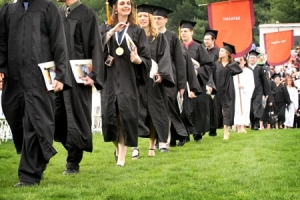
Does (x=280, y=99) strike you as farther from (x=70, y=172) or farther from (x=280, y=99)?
(x=70, y=172)

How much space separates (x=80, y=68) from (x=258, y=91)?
1459 centimetres

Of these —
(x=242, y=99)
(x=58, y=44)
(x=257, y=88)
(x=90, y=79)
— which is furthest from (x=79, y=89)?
(x=257, y=88)

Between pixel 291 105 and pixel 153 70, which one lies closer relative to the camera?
pixel 153 70

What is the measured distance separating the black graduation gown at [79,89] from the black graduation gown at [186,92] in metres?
4.89

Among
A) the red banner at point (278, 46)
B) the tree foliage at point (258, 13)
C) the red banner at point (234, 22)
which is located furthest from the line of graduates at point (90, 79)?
the tree foliage at point (258, 13)

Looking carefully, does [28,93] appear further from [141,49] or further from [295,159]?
[295,159]

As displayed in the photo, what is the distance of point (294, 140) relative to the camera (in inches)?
604

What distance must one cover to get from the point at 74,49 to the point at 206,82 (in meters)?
7.41

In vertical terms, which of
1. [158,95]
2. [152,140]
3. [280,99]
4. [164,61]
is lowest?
[280,99]

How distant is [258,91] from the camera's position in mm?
23453

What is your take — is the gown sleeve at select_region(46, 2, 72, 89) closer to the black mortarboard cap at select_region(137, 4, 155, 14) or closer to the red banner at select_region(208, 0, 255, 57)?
the black mortarboard cap at select_region(137, 4, 155, 14)

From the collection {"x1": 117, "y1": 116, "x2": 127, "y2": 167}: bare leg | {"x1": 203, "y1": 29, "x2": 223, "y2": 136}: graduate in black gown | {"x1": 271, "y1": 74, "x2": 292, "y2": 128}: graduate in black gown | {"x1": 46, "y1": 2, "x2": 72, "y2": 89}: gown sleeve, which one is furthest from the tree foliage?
{"x1": 46, "y1": 2, "x2": 72, "y2": 89}: gown sleeve

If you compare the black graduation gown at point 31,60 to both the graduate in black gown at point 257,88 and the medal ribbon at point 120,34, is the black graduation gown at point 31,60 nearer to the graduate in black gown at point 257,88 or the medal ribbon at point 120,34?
the medal ribbon at point 120,34

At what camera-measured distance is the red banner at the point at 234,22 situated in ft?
72.7
